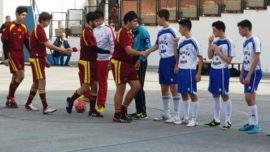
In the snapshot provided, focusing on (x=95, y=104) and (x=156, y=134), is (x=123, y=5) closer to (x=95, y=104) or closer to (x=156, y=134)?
(x=95, y=104)

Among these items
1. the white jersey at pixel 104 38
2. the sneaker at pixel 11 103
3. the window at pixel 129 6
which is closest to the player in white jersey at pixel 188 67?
the white jersey at pixel 104 38

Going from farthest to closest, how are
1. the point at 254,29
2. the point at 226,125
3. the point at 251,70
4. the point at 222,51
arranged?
the point at 254,29, the point at 226,125, the point at 222,51, the point at 251,70

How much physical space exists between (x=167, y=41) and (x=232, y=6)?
19.6m

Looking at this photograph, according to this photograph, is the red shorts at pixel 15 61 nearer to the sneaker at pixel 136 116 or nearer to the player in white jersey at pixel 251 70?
the sneaker at pixel 136 116

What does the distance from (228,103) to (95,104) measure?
117 inches

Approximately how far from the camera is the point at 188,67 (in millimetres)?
11156

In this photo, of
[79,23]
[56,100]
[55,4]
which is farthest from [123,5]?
[56,100]

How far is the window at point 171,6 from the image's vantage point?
32844 mm

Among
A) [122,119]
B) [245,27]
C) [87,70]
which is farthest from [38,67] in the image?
[245,27]

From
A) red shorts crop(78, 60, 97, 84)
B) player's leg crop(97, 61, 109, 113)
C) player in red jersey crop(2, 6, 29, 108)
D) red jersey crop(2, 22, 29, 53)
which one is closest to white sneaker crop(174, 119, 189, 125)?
player's leg crop(97, 61, 109, 113)

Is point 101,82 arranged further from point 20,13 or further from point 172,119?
point 20,13

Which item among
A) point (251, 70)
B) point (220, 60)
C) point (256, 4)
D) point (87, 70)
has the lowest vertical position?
point (87, 70)

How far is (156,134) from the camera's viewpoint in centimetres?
1042

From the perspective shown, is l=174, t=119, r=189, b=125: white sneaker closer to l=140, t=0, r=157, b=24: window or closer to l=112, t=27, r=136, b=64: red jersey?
l=112, t=27, r=136, b=64: red jersey
